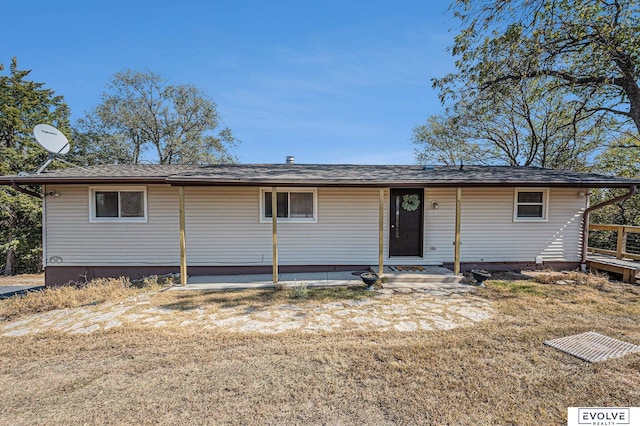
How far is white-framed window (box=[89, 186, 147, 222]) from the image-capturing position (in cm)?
739

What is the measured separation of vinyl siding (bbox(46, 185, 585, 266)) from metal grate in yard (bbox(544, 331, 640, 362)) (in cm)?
424

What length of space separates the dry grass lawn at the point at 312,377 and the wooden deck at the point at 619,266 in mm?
3767

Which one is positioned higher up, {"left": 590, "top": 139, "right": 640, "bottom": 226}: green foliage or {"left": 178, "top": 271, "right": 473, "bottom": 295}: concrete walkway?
{"left": 590, "top": 139, "right": 640, "bottom": 226}: green foliage

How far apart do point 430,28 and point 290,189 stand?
20.5 ft

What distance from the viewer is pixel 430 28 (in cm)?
826

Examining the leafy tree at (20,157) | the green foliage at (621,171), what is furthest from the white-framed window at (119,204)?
the green foliage at (621,171)

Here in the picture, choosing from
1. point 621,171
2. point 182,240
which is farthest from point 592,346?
point 621,171

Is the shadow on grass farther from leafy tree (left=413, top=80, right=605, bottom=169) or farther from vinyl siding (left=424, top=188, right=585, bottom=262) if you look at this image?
leafy tree (left=413, top=80, right=605, bottom=169)

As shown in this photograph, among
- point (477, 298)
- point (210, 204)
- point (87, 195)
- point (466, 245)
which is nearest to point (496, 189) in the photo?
point (466, 245)

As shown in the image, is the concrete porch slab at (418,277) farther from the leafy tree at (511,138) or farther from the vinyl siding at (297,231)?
the leafy tree at (511,138)

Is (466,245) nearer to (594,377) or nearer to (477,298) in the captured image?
(477,298)

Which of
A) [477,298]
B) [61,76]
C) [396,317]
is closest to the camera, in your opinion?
[396,317]

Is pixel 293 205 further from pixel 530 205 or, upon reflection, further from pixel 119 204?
pixel 530 205
